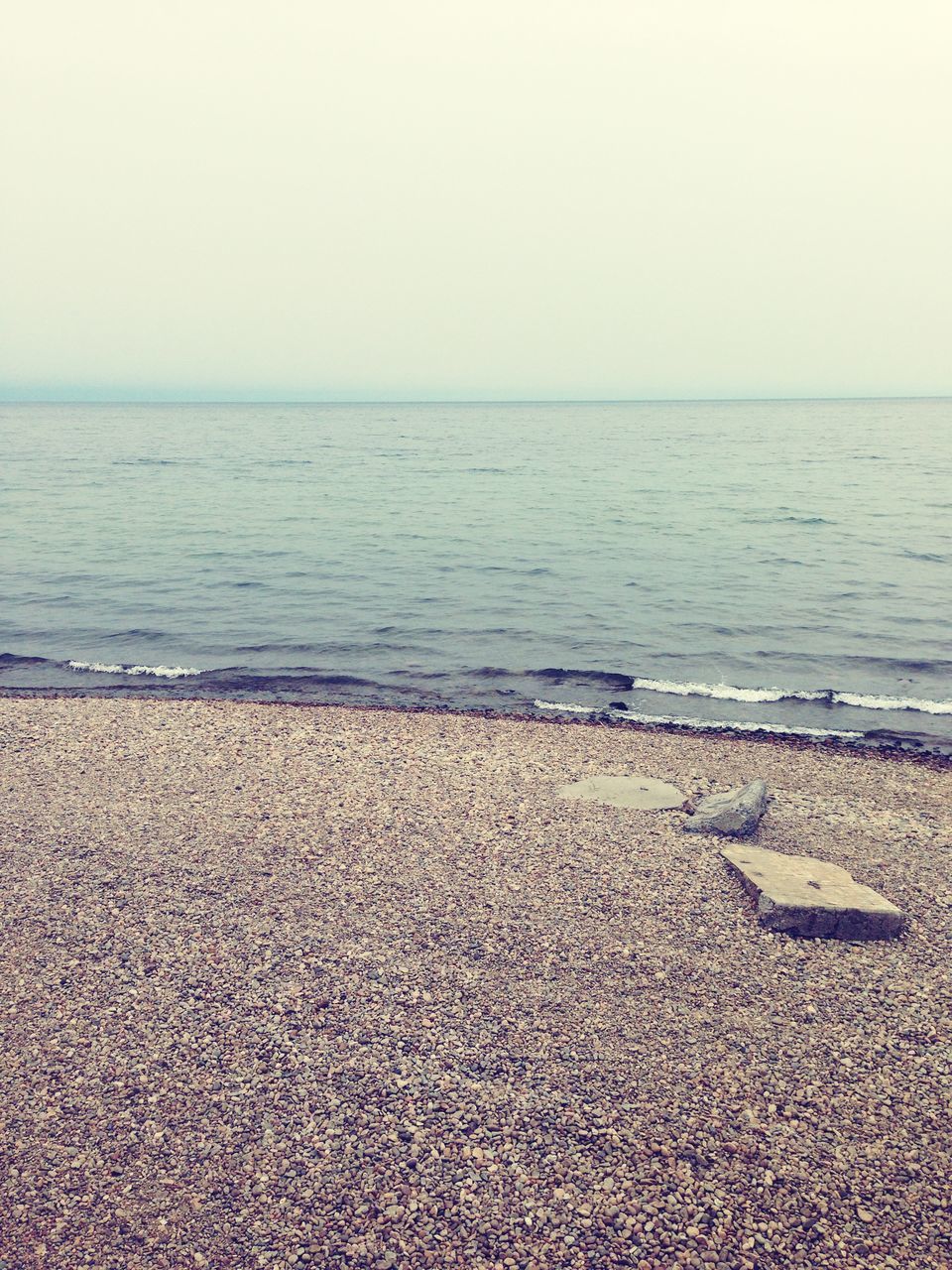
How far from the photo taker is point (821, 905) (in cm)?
723

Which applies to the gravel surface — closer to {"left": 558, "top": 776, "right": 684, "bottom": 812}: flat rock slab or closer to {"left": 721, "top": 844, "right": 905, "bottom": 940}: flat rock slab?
{"left": 721, "top": 844, "right": 905, "bottom": 940}: flat rock slab

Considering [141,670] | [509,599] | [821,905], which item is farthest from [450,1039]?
[509,599]

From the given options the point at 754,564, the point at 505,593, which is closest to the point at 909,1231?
the point at 505,593

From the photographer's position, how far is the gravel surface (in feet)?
14.9

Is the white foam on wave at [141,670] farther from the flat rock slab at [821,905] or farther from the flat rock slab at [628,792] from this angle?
the flat rock slab at [821,905]

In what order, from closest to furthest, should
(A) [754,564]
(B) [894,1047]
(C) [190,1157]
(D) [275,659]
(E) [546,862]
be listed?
1. (C) [190,1157]
2. (B) [894,1047]
3. (E) [546,862]
4. (D) [275,659]
5. (A) [754,564]

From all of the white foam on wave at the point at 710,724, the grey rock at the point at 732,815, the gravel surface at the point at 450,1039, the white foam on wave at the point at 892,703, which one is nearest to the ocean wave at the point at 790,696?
the white foam on wave at the point at 892,703

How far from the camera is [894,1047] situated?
5867mm

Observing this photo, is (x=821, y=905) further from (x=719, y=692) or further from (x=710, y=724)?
(x=719, y=692)

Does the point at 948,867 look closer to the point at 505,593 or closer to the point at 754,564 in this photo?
the point at 505,593

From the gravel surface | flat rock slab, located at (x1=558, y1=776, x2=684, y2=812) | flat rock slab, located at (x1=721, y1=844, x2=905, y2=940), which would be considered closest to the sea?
flat rock slab, located at (x1=558, y1=776, x2=684, y2=812)

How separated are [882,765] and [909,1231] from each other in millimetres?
8428

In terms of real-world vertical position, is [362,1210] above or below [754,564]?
below

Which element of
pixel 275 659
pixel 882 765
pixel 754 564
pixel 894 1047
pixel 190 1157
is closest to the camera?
pixel 190 1157
